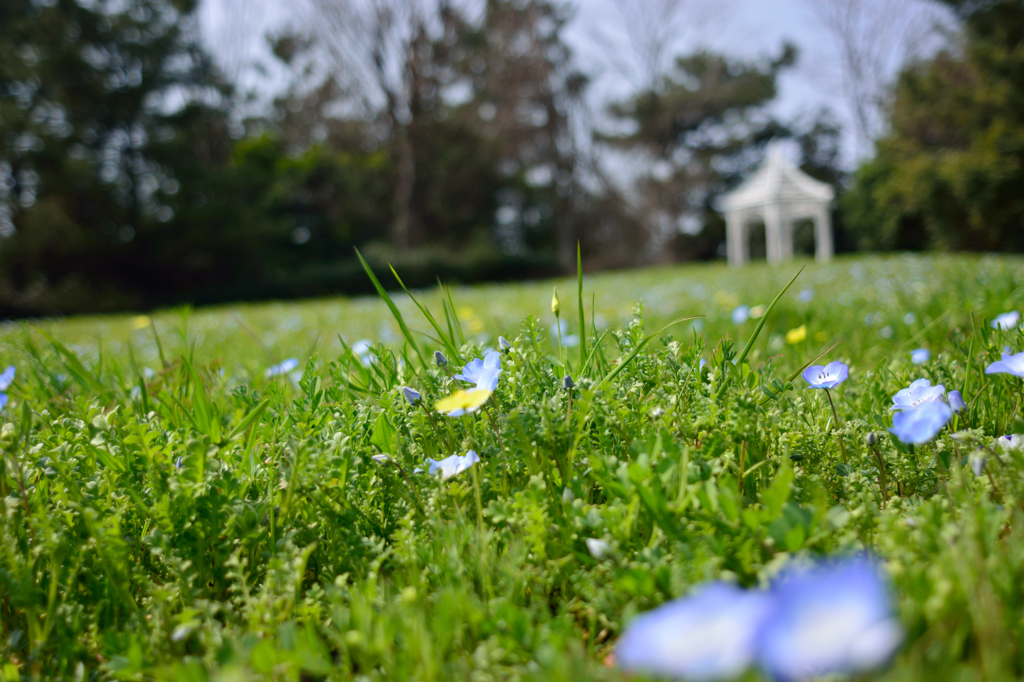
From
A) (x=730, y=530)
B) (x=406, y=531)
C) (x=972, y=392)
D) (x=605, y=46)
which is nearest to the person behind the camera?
(x=730, y=530)

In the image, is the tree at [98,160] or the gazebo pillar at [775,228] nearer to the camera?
the gazebo pillar at [775,228]

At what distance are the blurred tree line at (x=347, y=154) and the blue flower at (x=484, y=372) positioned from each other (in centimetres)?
1454

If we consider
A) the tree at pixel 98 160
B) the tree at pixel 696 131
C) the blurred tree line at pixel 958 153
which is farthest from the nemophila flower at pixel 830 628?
the tree at pixel 696 131

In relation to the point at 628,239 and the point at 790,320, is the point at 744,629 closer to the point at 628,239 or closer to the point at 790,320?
the point at 790,320

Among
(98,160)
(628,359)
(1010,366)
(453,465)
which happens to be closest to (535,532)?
(453,465)

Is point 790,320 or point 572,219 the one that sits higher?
point 572,219

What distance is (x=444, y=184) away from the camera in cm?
2342

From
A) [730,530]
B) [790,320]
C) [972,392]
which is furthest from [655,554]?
[790,320]

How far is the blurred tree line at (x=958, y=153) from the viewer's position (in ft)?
38.0

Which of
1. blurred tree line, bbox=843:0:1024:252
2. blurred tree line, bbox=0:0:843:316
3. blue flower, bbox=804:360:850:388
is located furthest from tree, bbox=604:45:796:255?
blue flower, bbox=804:360:850:388

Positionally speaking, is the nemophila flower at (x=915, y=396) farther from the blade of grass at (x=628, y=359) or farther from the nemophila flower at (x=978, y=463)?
the blade of grass at (x=628, y=359)

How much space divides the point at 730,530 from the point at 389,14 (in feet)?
58.3

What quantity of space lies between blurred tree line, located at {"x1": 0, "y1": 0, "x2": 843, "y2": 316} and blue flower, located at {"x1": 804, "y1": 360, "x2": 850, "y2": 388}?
14.1 meters

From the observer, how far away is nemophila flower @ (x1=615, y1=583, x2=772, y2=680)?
388mm
